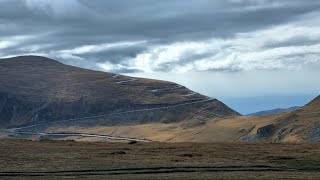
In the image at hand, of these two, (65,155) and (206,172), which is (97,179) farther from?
(65,155)

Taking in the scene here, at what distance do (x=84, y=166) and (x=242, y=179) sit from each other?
23.1 metres

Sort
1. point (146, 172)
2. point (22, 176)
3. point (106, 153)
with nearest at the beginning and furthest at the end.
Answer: point (22, 176), point (146, 172), point (106, 153)

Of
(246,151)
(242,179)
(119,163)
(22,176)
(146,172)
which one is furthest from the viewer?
(246,151)

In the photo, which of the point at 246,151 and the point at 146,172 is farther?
the point at 246,151

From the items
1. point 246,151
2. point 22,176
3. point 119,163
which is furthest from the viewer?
point 246,151

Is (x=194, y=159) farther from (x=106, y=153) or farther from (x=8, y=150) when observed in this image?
(x=8, y=150)

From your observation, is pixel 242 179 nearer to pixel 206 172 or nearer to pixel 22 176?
pixel 206 172

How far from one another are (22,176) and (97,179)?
30.5ft

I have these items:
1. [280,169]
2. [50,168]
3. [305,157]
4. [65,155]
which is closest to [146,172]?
[50,168]

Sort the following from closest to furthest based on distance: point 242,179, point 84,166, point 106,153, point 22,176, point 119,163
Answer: point 242,179 → point 22,176 → point 84,166 → point 119,163 → point 106,153

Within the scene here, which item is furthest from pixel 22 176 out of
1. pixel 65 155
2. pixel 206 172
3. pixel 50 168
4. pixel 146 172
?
pixel 65 155

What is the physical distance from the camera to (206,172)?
64750 millimetres

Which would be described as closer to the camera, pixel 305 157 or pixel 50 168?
pixel 50 168

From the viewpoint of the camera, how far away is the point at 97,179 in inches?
2199
